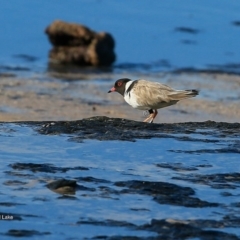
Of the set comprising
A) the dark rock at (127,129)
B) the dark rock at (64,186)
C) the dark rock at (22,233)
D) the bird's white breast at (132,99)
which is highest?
the bird's white breast at (132,99)

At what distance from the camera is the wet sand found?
1622 centimetres

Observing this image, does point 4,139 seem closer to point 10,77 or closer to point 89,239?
point 89,239

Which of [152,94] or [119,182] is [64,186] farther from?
[152,94]

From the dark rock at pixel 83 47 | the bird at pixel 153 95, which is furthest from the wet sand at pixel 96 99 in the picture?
the bird at pixel 153 95

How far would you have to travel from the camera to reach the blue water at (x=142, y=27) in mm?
23797

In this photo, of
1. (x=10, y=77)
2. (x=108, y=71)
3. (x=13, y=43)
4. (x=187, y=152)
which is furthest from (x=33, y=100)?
(x=187, y=152)

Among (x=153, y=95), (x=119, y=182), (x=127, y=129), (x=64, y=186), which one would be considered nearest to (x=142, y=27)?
(x=153, y=95)

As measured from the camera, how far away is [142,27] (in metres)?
26.5

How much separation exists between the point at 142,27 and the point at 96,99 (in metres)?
8.95

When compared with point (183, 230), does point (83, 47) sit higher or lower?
higher

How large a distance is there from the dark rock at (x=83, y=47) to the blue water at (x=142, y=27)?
1.39ft

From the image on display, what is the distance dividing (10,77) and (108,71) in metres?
3.02

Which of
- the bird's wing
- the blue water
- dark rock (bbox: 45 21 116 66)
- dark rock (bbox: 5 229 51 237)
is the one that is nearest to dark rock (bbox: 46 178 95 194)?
dark rock (bbox: 5 229 51 237)

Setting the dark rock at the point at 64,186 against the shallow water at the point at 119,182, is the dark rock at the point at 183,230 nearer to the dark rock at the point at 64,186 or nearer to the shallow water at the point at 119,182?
the shallow water at the point at 119,182
